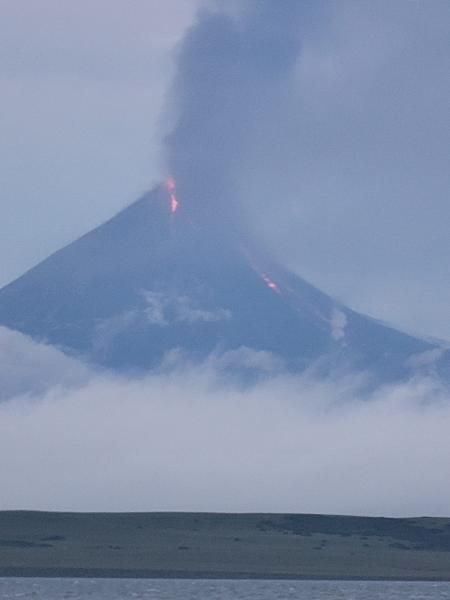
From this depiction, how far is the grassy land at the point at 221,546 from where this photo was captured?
13100cm

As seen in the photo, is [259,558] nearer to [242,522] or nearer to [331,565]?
[331,565]

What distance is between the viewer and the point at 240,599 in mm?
103062

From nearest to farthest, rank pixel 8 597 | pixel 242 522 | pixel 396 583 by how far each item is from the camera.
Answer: pixel 8 597
pixel 396 583
pixel 242 522

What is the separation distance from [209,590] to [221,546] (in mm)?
35747

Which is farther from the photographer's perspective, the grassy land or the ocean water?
the grassy land

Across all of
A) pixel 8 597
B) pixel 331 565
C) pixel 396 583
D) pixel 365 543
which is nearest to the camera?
pixel 8 597

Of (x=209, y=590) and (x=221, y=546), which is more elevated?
(x=221, y=546)

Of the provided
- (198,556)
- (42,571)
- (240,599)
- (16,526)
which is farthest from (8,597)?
(16,526)

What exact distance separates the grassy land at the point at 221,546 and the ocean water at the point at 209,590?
4552mm

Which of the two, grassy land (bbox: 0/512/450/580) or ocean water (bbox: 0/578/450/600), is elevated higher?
grassy land (bbox: 0/512/450/580)

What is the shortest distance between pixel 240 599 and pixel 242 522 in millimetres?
64650

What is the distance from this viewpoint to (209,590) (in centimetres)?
11319

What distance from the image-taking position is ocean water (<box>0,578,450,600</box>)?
104875 mm

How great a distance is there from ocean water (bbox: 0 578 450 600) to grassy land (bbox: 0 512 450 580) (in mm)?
4552
